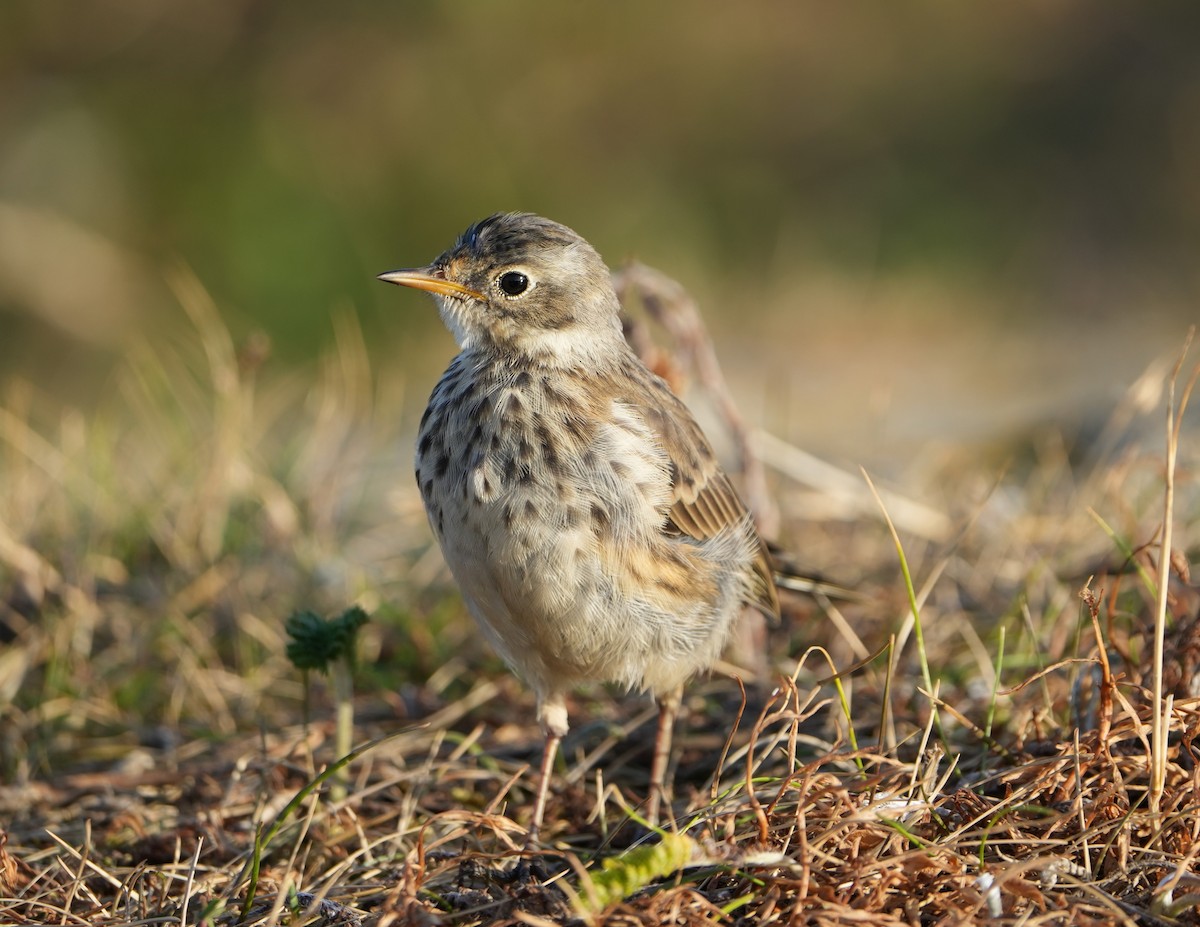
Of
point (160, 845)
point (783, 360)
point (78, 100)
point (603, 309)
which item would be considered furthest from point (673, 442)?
point (78, 100)

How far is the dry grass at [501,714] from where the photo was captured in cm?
292

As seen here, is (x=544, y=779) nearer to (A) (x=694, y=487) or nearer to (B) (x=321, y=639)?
(B) (x=321, y=639)

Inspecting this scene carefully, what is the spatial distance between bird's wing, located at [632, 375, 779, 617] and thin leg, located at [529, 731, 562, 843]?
2.24 feet

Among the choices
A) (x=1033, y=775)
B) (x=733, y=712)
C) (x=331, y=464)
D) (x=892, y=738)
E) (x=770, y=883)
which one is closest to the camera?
(x=770, y=883)

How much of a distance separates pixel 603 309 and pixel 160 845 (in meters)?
1.96

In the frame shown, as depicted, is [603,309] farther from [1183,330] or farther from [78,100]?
[78,100]

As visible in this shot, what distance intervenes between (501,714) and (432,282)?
4.63 ft

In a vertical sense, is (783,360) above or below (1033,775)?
below

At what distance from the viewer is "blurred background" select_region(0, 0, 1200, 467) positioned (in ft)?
35.1

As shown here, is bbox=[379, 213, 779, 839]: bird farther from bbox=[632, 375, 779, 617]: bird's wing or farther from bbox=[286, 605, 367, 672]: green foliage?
bbox=[286, 605, 367, 672]: green foliage

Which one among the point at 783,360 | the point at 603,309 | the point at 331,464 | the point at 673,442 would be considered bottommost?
the point at 783,360

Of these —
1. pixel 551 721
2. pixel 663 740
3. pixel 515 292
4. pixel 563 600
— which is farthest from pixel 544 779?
pixel 515 292

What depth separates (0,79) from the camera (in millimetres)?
12883

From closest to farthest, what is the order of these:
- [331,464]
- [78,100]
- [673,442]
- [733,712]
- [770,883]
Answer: [770,883], [673,442], [733,712], [331,464], [78,100]
